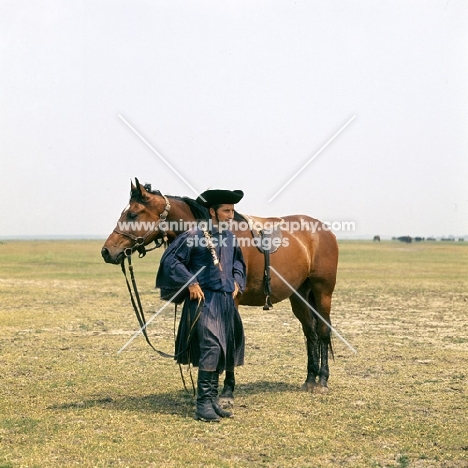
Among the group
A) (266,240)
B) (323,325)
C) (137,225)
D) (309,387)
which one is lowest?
(309,387)

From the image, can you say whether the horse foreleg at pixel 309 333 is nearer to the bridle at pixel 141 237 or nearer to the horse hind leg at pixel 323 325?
the horse hind leg at pixel 323 325

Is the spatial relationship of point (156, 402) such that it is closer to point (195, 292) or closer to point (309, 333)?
point (195, 292)

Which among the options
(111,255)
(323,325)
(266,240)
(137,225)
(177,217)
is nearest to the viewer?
(111,255)

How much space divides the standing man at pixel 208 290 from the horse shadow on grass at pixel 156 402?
1.68 ft

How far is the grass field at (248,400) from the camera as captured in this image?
5.62 m

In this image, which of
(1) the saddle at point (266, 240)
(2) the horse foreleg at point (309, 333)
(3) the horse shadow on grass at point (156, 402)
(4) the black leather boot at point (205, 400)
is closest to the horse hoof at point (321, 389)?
(2) the horse foreleg at point (309, 333)

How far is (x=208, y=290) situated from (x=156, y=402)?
5.11ft

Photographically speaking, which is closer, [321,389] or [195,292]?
[195,292]

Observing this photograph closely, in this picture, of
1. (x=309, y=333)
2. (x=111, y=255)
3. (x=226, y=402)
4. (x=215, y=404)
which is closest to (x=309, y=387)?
(x=309, y=333)

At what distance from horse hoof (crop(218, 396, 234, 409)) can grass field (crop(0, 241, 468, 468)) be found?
16 centimetres

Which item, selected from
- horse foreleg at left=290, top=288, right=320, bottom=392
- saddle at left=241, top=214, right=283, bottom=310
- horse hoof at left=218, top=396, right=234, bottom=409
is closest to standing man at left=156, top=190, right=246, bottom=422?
horse hoof at left=218, top=396, right=234, bottom=409

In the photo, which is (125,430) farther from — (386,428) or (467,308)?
(467,308)

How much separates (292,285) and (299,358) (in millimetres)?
2346

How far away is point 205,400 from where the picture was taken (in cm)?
668
